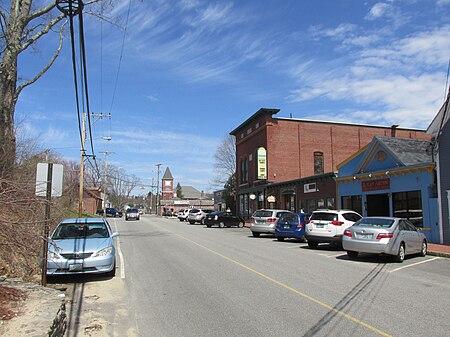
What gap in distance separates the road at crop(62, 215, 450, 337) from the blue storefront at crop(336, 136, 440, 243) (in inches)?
278

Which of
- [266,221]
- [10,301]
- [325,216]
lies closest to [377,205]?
[266,221]

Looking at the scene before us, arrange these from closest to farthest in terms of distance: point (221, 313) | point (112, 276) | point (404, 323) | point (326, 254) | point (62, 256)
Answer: point (404, 323)
point (221, 313)
point (62, 256)
point (112, 276)
point (326, 254)

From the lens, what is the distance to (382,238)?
12633 mm

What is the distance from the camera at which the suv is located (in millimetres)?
16297

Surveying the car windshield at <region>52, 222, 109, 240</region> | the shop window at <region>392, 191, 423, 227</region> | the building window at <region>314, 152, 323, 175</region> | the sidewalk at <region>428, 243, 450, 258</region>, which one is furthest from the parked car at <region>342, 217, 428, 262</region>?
the building window at <region>314, 152, 323, 175</region>

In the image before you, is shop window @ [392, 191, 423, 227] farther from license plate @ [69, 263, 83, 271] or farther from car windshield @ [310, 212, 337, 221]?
license plate @ [69, 263, 83, 271]

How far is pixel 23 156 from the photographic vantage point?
22438mm

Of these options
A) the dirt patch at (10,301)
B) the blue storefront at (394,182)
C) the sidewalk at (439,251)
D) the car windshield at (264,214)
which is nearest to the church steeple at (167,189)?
the blue storefront at (394,182)

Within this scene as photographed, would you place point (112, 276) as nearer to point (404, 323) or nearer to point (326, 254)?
point (404, 323)

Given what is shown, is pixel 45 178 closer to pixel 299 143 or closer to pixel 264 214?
pixel 264 214

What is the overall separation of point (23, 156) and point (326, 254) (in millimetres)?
17251

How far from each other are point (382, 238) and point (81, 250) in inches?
352

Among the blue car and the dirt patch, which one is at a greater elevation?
the blue car

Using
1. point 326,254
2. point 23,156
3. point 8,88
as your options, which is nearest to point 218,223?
point 23,156
